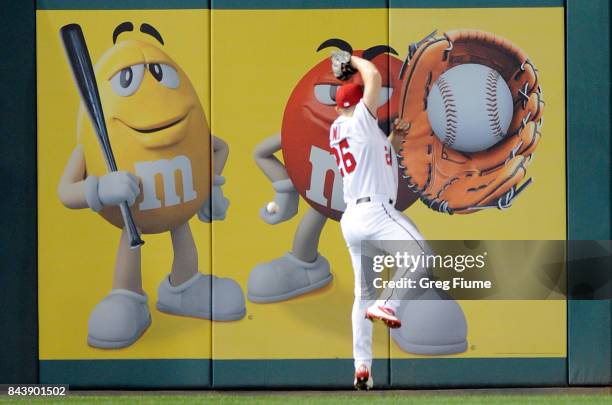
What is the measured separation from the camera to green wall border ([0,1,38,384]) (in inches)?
380

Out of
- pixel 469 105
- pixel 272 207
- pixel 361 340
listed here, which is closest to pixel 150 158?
pixel 272 207

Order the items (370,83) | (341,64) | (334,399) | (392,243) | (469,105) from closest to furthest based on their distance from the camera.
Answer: (370,83), (341,64), (392,243), (334,399), (469,105)

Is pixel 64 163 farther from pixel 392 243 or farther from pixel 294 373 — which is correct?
pixel 392 243

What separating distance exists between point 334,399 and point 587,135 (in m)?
2.60

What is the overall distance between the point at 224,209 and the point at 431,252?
4.96ft

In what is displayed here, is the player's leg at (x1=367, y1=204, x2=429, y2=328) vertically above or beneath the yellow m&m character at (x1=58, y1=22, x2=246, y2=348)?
beneath

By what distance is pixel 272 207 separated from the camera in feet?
31.0

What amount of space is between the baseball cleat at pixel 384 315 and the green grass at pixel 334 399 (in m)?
1.31

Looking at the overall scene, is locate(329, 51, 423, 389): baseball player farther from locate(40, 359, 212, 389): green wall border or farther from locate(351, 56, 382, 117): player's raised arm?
locate(40, 359, 212, 389): green wall border

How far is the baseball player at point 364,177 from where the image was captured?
8266 millimetres

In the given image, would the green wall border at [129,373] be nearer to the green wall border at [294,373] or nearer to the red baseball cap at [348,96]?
the green wall border at [294,373]

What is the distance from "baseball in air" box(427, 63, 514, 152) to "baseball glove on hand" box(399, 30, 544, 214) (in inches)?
1.9

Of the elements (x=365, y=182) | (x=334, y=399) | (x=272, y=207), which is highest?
(x=365, y=182)

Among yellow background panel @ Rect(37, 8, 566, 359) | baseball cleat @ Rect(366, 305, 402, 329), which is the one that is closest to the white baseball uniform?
baseball cleat @ Rect(366, 305, 402, 329)
